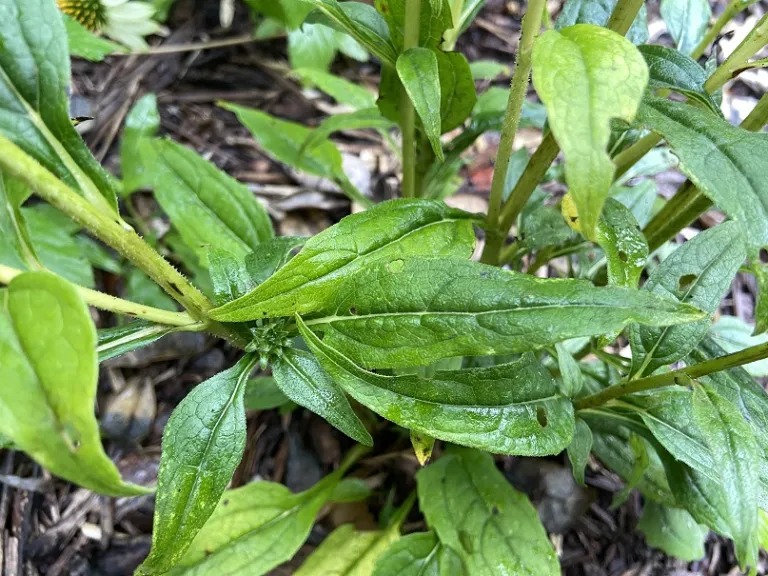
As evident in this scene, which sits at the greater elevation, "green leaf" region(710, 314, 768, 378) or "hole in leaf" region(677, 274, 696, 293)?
"hole in leaf" region(677, 274, 696, 293)

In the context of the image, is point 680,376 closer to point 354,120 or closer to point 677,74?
point 677,74

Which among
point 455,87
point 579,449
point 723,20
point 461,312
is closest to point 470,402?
point 461,312

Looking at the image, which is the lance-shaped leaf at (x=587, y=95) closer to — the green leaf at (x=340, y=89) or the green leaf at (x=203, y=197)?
the green leaf at (x=203, y=197)

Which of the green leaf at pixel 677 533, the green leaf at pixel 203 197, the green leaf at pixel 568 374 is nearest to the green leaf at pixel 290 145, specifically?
the green leaf at pixel 203 197

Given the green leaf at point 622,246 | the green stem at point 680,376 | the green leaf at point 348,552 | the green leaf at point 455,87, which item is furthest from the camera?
the green leaf at point 348,552

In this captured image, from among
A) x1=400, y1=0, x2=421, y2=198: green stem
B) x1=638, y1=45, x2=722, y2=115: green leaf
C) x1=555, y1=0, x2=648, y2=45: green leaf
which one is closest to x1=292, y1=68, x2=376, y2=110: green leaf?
x1=400, y1=0, x2=421, y2=198: green stem

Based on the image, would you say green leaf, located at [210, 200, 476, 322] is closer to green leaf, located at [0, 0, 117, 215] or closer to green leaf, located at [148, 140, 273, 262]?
green leaf, located at [0, 0, 117, 215]

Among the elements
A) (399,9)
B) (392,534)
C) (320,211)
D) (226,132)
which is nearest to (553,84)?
(399,9)
